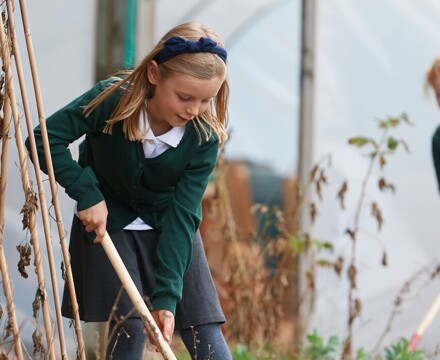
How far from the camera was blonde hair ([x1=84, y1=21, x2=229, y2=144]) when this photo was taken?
273 cm

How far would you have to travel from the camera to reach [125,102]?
278 centimetres

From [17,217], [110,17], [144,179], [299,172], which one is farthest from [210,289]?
[299,172]

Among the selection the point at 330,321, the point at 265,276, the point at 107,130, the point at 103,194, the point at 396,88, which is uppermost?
the point at 107,130

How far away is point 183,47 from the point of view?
274 cm

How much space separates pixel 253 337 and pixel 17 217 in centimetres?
135

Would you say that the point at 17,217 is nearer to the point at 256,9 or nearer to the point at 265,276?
the point at 265,276

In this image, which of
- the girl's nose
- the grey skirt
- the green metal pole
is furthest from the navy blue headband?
the green metal pole

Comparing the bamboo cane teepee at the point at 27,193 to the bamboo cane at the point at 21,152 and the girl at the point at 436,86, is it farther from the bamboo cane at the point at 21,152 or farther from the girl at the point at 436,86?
the girl at the point at 436,86

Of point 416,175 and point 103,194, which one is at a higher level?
point 103,194

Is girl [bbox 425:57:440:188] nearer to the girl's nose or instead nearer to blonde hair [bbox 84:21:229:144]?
blonde hair [bbox 84:21:229:144]

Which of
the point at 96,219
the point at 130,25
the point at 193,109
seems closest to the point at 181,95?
the point at 193,109

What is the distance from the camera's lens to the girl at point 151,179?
2730 millimetres

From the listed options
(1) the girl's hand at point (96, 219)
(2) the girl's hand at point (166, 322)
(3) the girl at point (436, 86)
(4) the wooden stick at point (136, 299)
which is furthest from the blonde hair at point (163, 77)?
(3) the girl at point (436, 86)

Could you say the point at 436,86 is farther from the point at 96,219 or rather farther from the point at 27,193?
the point at 27,193
